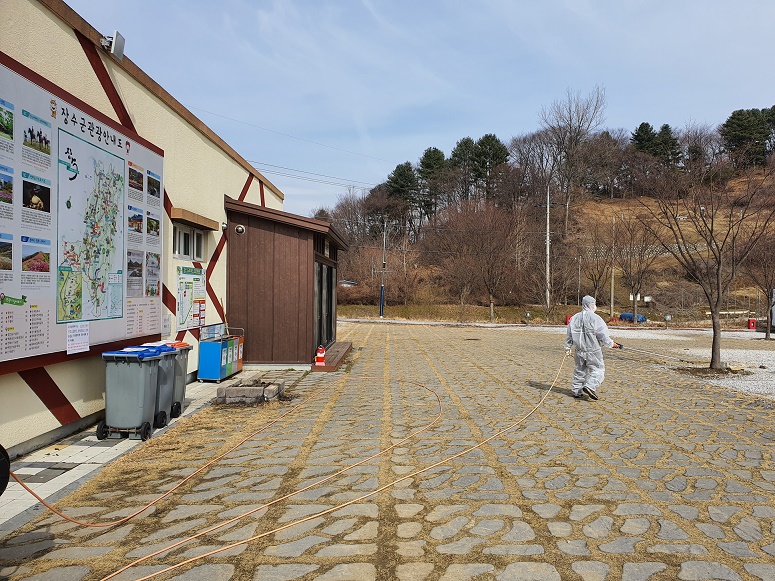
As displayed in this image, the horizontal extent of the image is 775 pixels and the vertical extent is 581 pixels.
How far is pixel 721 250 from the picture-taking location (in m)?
12.6

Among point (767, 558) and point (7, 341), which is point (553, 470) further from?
point (7, 341)

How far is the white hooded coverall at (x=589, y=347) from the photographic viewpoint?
29.5ft

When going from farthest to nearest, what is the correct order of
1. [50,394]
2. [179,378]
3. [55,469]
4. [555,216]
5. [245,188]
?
[555,216] → [245,188] → [179,378] → [50,394] → [55,469]

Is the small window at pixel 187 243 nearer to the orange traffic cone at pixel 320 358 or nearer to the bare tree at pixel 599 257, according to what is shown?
the orange traffic cone at pixel 320 358

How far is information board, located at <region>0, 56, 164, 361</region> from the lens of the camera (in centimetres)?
521

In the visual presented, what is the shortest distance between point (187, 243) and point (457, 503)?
7487mm


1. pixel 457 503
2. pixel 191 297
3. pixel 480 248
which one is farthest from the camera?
pixel 480 248

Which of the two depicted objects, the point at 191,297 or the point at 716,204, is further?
the point at 716,204

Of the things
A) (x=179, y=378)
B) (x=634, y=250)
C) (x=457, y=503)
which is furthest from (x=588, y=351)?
(x=634, y=250)

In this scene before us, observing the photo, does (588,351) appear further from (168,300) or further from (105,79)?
(105,79)

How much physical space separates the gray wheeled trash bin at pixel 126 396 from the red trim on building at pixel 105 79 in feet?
11.0

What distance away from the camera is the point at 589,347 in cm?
912

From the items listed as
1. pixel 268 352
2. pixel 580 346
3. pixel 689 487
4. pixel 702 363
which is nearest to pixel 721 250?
pixel 702 363

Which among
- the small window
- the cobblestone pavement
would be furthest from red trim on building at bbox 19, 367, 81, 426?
the small window
